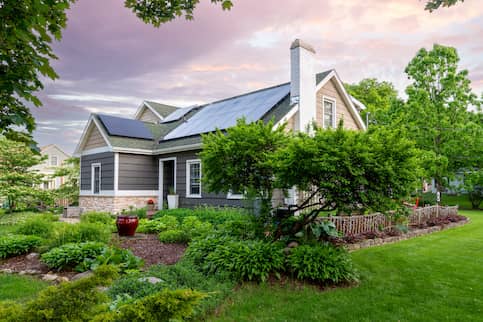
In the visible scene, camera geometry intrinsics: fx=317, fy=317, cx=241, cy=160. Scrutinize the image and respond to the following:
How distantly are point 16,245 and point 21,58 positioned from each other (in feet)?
17.8

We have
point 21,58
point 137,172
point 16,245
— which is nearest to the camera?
point 21,58

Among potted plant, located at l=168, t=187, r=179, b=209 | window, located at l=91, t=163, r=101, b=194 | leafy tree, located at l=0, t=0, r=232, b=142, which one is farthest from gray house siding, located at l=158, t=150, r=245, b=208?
leafy tree, located at l=0, t=0, r=232, b=142

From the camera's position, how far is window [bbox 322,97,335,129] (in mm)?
12319

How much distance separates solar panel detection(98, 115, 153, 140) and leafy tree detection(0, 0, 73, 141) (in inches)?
458

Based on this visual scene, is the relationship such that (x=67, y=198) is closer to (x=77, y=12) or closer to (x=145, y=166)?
(x=145, y=166)

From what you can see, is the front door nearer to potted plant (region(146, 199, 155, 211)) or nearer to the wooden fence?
potted plant (region(146, 199, 155, 211))

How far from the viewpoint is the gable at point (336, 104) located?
1195 centimetres

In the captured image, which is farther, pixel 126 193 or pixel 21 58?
pixel 126 193

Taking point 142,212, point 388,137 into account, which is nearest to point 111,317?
point 388,137

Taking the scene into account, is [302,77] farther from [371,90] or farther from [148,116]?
[371,90]

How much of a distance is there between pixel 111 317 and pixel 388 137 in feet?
14.4

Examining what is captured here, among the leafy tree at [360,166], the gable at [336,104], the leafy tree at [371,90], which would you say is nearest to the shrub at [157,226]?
the leafy tree at [360,166]

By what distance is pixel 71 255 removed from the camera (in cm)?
536

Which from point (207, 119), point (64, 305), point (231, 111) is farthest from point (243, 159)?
point (207, 119)
